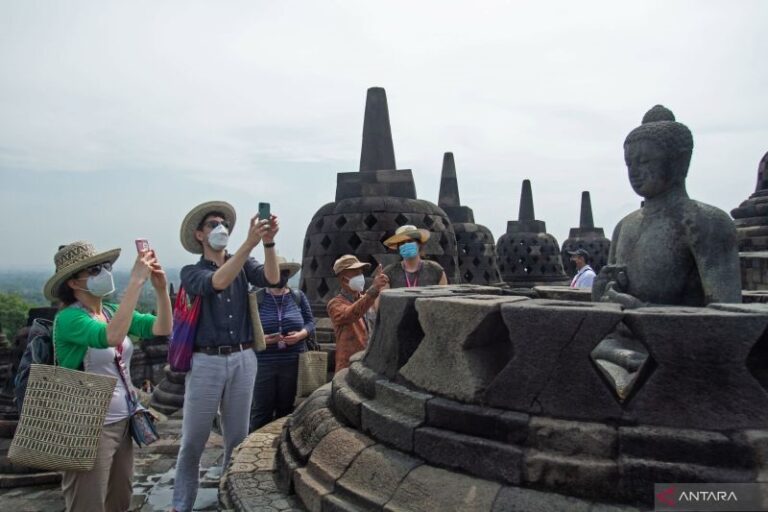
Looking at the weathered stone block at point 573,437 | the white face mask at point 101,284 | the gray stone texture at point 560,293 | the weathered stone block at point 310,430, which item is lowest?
the weathered stone block at point 310,430

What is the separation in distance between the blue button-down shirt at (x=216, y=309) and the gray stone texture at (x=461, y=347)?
1.00 metres

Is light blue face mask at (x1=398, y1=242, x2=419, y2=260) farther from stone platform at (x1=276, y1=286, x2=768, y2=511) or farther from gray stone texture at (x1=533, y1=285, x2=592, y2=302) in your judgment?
stone platform at (x1=276, y1=286, x2=768, y2=511)

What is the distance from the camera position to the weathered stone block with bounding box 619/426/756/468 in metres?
1.82

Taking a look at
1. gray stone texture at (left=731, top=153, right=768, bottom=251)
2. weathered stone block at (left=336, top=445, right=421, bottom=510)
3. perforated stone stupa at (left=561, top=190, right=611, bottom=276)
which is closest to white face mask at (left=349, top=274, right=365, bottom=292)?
weathered stone block at (left=336, top=445, right=421, bottom=510)

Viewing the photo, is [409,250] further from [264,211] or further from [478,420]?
[478,420]

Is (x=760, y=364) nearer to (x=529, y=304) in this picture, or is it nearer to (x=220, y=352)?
(x=529, y=304)

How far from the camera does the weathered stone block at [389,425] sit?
2.35 m

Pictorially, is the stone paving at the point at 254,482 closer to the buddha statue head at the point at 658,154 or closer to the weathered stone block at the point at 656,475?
the weathered stone block at the point at 656,475

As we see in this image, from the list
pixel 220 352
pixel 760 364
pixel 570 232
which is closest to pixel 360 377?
pixel 220 352

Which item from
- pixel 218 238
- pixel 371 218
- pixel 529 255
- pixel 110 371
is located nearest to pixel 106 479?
pixel 110 371

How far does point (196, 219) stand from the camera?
3010 mm

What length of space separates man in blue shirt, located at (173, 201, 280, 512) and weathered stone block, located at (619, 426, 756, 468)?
1894 millimetres

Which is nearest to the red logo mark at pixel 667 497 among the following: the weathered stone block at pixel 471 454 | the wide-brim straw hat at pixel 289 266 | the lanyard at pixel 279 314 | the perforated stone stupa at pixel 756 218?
the weathered stone block at pixel 471 454

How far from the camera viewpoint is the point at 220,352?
2.84 m
